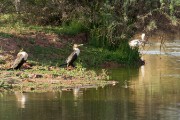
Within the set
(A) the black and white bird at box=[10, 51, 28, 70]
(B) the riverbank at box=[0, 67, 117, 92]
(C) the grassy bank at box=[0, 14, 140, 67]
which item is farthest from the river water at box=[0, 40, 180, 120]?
(C) the grassy bank at box=[0, 14, 140, 67]

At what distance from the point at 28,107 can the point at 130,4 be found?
1206cm

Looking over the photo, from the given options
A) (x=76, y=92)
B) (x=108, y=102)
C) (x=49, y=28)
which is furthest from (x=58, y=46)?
(x=108, y=102)

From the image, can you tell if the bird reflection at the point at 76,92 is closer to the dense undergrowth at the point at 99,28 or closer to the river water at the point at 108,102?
the river water at the point at 108,102

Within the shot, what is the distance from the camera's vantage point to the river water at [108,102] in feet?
43.3

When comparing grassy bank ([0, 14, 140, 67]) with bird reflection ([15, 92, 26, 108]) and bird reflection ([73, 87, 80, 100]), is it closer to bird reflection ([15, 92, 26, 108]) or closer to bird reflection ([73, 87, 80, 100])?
bird reflection ([73, 87, 80, 100])

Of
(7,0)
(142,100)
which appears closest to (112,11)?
(7,0)

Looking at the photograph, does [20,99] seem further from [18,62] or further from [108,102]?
[18,62]

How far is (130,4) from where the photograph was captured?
25203mm

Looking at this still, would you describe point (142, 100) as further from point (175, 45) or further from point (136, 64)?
point (175, 45)

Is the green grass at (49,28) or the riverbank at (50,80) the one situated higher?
the green grass at (49,28)

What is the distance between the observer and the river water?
13211 mm

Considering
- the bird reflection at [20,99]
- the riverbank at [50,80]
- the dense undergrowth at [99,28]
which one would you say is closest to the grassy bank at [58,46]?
the dense undergrowth at [99,28]

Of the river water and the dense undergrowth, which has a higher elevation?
the dense undergrowth

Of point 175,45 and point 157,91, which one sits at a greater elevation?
point 175,45
